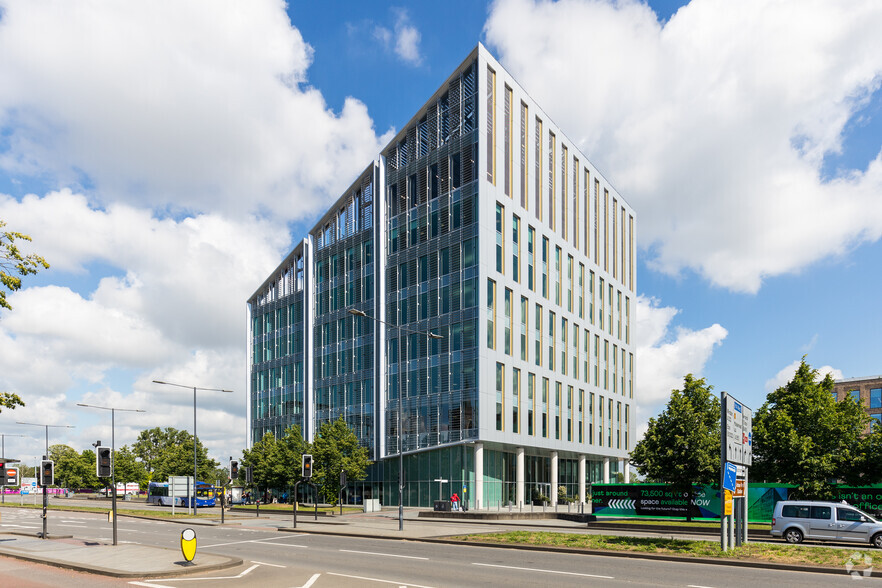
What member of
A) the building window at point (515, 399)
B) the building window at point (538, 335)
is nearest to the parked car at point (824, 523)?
the building window at point (515, 399)

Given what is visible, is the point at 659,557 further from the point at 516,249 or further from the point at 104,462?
the point at 516,249

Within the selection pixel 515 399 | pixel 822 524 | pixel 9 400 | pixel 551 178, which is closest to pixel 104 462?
pixel 9 400

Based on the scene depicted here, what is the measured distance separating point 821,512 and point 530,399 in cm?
3660

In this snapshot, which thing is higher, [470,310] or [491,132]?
[491,132]

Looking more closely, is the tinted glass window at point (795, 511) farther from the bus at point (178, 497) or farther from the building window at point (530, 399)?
the bus at point (178, 497)

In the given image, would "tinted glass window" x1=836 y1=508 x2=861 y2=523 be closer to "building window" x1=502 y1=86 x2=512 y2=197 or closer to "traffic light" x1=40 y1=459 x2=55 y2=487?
"traffic light" x1=40 y1=459 x2=55 y2=487

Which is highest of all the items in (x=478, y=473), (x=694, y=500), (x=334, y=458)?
(x=334, y=458)

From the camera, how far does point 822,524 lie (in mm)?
29562

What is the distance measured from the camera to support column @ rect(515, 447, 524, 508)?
64.7 m

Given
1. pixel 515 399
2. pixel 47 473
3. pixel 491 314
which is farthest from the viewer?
pixel 515 399

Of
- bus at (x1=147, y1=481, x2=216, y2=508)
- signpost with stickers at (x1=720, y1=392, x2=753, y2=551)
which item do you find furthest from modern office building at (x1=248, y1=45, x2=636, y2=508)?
signpost with stickers at (x1=720, y1=392, x2=753, y2=551)

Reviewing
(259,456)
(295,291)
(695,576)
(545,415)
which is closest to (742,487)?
(695,576)

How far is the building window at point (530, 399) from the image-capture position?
64.9 m

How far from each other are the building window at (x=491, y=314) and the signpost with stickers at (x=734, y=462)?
33.4 meters
